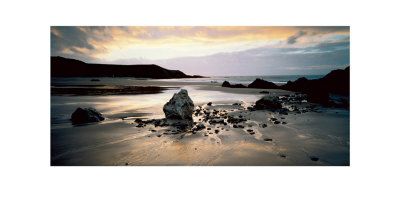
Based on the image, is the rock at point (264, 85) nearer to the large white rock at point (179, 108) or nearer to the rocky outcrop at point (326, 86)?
the rocky outcrop at point (326, 86)

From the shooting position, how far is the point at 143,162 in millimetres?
3807

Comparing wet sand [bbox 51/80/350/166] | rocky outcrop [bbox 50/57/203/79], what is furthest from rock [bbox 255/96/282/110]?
rocky outcrop [bbox 50/57/203/79]

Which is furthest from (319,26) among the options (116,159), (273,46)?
(116,159)

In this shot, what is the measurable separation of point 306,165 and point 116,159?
3621 millimetres

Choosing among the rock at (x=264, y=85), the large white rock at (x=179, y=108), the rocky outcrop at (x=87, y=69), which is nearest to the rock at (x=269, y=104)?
the large white rock at (x=179, y=108)

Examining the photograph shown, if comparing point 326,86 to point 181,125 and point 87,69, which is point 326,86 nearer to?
point 181,125

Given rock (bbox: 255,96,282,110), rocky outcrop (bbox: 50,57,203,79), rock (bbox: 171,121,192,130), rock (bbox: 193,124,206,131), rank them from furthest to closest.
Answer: rock (bbox: 255,96,282,110)
rocky outcrop (bbox: 50,57,203,79)
rock (bbox: 171,121,192,130)
rock (bbox: 193,124,206,131)

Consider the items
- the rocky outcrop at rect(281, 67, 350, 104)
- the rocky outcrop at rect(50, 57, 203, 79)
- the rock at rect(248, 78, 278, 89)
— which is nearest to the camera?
the rocky outcrop at rect(50, 57, 203, 79)

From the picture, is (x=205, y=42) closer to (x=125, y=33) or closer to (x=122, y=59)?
(x=125, y=33)

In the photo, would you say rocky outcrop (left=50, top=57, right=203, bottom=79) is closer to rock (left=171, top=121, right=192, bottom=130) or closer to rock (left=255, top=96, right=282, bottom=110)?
rock (left=171, top=121, right=192, bottom=130)

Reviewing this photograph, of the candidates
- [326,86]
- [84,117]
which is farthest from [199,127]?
[326,86]

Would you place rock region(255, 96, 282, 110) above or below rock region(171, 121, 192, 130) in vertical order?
above

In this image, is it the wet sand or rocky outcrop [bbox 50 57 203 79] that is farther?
rocky outcrop [bbox 50 57 203 79]

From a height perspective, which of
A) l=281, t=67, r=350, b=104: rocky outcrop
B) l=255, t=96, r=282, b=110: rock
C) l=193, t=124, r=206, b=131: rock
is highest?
l=281, t=67, r=350, b=104: rocky outcrop
